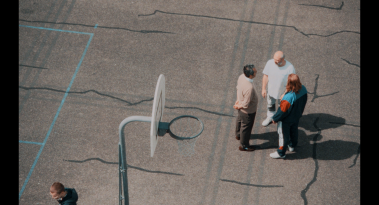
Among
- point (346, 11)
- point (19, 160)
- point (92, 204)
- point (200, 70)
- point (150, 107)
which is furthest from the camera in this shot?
point (346, 11)

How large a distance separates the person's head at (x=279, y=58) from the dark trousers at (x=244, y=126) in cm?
104

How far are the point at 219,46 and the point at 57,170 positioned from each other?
455cm

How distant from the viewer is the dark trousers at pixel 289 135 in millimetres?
6974

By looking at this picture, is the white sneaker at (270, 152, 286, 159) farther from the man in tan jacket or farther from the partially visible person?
the partially visible person

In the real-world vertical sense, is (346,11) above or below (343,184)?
above

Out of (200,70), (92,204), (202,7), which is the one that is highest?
(202,7)

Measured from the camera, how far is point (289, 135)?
727 cm

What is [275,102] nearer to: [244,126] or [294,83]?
[244,126]

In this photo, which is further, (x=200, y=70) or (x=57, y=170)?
(x=200, y=70)

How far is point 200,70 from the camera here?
29.5 feet

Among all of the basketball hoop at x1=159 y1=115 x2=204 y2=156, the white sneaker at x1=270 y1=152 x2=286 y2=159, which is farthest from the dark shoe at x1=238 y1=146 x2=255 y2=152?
the basketball hoop at x1=159 y1=115 x2=204 y2=156

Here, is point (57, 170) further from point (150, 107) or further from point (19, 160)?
point (150, 107)

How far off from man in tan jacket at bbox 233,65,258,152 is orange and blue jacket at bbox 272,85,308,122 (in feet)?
1.47

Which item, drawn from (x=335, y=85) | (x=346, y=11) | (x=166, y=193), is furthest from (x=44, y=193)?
(x=346, y=11)
